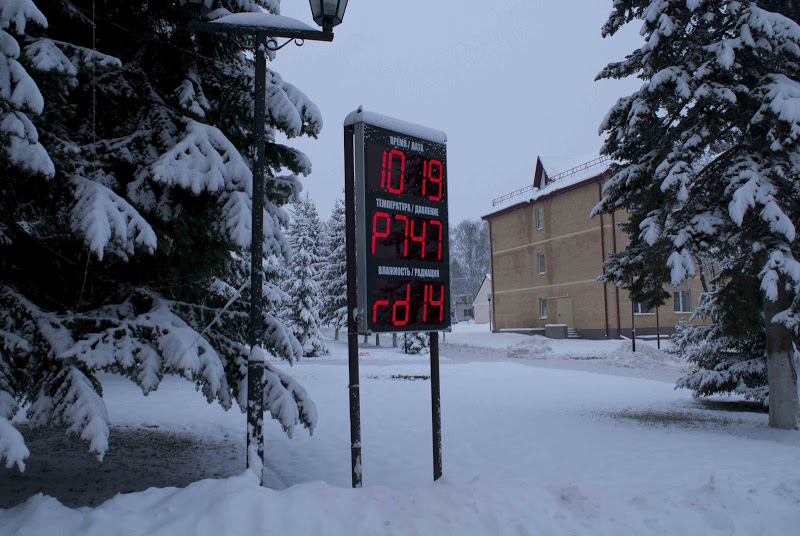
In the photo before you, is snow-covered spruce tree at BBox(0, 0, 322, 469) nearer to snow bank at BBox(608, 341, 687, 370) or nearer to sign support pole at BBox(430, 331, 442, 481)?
sign support pole at BBox(430, 331, 442, 481)

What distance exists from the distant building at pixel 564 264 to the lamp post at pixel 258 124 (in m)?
27.3

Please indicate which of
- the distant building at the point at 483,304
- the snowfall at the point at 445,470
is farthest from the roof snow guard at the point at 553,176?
the distant building at the point at 483,304

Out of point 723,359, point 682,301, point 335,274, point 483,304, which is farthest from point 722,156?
point 483,304

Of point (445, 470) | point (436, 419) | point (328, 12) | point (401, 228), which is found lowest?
point (445, 470)

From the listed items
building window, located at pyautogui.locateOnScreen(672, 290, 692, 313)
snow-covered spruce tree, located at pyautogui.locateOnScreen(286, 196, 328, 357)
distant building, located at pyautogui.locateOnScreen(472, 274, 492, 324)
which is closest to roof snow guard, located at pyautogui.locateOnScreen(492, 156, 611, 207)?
building window, located at pyautogui.locateOnScreen(672, 290, 692, 313)

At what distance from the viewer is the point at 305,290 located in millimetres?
34656

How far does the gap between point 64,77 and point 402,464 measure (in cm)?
608

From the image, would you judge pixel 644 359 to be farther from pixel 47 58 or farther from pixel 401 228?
pixel 47 58

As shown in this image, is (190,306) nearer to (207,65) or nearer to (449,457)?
(207,65)

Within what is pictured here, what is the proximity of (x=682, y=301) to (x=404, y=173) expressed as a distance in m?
33.9

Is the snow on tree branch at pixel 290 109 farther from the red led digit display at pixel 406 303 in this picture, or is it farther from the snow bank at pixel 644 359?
the snow bank at pixel 644 359

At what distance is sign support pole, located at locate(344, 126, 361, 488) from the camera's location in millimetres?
5738

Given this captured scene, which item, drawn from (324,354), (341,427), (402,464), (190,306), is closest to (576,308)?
(324,354)

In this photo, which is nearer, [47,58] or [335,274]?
[47,58]
